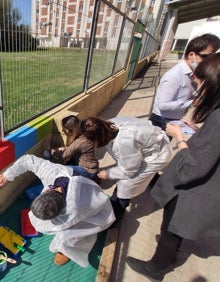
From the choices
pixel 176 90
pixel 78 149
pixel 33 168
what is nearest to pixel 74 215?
pixel 33 168

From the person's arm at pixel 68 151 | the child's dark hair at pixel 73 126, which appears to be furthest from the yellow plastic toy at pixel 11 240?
the child's dark hair at pixel 73 126

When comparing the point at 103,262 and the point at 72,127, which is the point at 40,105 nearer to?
the point at 72,127

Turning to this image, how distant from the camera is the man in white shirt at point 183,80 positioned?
2229 mm

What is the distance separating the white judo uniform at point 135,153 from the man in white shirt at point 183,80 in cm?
57

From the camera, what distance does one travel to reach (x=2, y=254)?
1844mm

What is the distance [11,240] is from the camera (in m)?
2.00

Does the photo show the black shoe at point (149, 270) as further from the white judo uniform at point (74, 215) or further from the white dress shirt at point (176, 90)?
the white dress shirt at point (176, 90)

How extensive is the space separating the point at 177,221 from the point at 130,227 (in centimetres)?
107

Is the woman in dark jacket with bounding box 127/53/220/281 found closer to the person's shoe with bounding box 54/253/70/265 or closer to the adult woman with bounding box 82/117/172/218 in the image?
the adult woman with bounding box 82/117/172/218

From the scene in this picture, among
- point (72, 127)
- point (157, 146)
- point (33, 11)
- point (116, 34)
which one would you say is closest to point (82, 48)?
point (33, 11)

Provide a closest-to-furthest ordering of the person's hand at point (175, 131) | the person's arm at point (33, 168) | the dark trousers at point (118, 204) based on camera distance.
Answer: the person's hand at point (175, 131), the person's arm at point (33, 168), the dark trousers at point (118, 204)

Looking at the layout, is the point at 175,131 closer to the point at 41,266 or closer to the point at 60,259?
the point at 60,259

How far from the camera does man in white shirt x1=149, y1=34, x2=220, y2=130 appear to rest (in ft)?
7.31

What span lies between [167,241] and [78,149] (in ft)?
4.24
